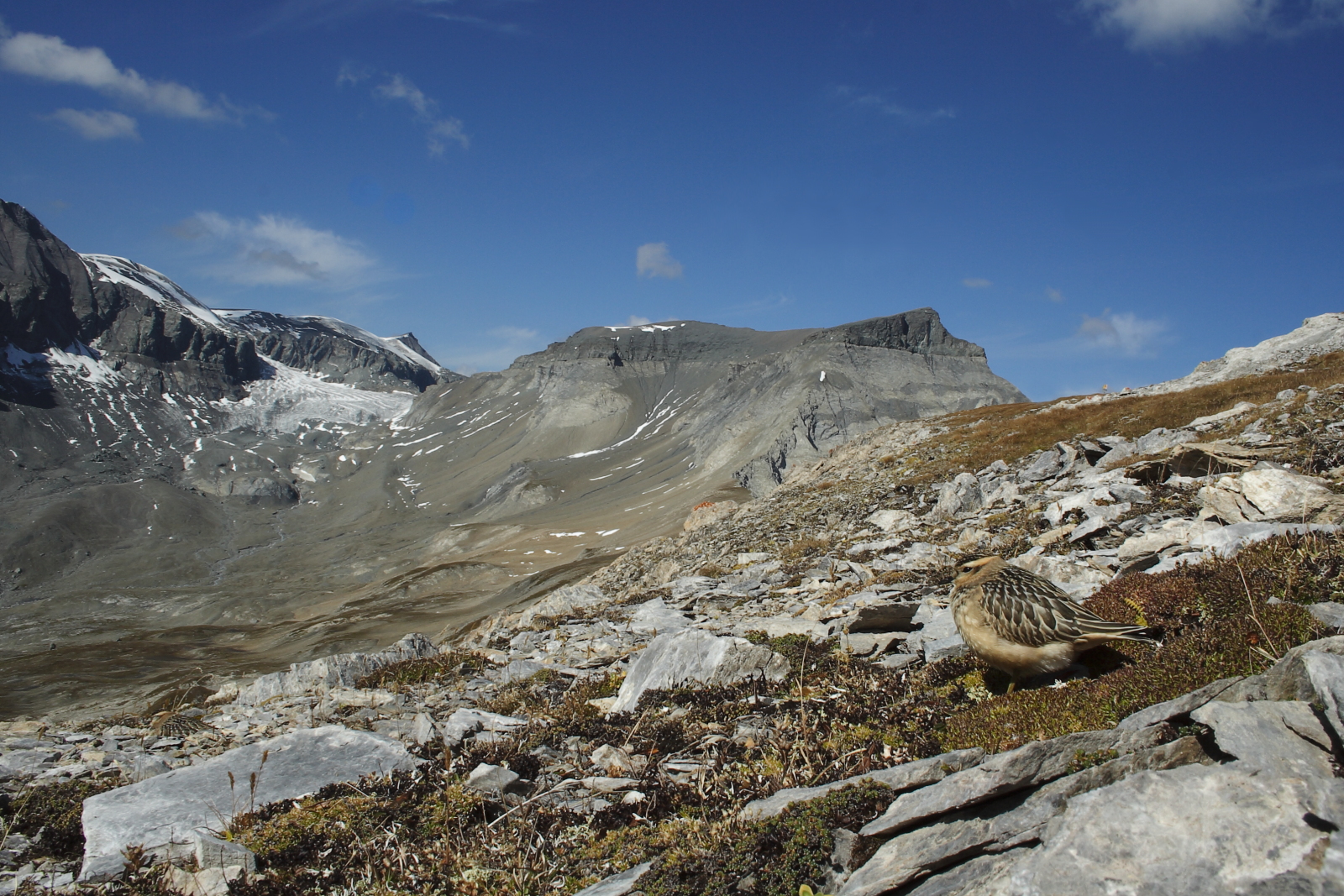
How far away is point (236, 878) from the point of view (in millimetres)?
4883

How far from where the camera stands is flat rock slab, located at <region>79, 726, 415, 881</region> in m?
5.30

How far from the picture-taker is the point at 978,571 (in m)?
6.83

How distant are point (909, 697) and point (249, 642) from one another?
110 metres

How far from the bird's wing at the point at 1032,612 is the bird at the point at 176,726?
32.2ft

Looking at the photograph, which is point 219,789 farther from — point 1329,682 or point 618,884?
point 1329,682

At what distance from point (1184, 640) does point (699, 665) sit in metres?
5.00

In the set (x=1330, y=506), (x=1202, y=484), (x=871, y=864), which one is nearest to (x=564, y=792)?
(x=871, y=864)

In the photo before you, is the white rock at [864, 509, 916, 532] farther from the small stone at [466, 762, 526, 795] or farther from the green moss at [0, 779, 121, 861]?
the green moss at [0, 779, 121, 861]

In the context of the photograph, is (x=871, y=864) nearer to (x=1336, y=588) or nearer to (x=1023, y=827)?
(x=1023, y=827)

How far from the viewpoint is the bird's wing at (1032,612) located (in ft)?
18.7

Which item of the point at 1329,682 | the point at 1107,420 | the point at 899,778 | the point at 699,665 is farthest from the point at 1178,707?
the point at 1107,420

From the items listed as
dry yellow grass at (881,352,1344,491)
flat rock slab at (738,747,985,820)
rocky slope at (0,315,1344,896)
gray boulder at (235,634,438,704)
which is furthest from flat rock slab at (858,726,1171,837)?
dry yellow grass at (881,352,1344,491)

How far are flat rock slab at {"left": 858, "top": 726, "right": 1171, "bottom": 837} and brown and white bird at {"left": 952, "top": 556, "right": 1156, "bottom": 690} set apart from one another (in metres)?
1.98

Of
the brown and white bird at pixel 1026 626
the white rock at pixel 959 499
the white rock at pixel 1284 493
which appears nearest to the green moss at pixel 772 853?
the brown and white bird at pixel 1026 626
